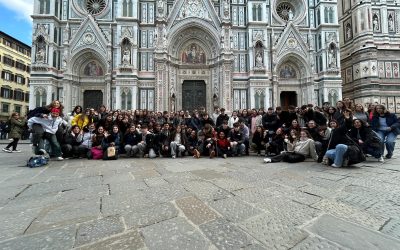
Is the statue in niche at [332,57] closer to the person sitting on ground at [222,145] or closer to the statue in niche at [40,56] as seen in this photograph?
the person sitting on ground at [222,145]

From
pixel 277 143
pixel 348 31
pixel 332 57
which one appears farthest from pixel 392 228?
pixel 348 31

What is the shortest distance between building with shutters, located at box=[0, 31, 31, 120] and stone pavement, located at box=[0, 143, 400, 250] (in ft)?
127

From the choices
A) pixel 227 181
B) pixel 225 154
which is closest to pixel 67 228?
pixel 227 181

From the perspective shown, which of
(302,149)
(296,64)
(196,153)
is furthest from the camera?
(296,64)

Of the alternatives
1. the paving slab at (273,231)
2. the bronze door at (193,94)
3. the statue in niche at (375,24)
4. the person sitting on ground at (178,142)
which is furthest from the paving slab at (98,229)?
the statue in niche at (375,24)

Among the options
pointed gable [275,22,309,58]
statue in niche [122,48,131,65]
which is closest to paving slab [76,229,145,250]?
statue in niche [122,48,131,65]

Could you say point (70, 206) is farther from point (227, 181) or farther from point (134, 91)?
point (134, 91)

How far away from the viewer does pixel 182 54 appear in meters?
20.2

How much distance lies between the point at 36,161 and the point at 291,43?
2122 cm

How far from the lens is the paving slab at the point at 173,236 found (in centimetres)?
186

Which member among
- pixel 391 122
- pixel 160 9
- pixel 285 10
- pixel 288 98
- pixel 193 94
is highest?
pixel 285 10

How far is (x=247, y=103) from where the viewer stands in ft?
63.7

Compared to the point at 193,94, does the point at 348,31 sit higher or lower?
higher

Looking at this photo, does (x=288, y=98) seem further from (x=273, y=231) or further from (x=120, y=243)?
(x=120, y=243)
